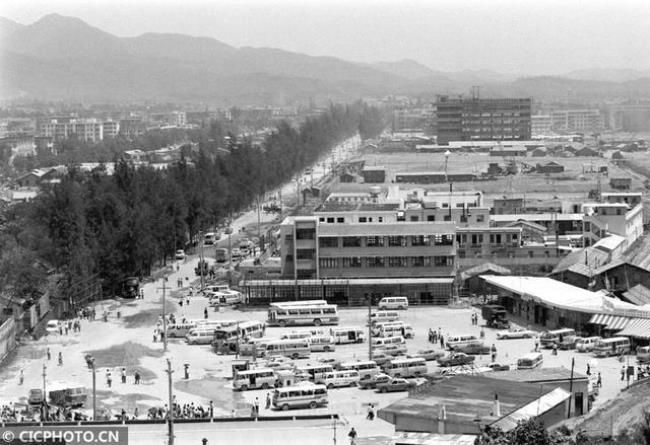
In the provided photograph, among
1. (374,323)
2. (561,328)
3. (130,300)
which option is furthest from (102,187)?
(561,328)

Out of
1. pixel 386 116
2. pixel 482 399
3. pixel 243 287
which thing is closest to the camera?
pixel 482 399

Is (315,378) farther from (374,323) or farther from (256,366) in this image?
(374,323)

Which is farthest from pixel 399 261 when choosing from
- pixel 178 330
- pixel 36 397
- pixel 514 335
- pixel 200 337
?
pixel 36 397

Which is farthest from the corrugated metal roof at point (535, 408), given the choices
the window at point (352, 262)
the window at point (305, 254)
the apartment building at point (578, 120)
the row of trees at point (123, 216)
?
the apartment building at point (578, 120)

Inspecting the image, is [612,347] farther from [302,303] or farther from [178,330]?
[178,330]

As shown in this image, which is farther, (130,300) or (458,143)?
(458,143)

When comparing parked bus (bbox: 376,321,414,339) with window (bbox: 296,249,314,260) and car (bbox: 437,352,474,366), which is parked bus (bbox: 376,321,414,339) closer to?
car (bbox: 437,352,474,366)

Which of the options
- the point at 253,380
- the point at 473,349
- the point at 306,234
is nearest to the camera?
the point at 253,380
